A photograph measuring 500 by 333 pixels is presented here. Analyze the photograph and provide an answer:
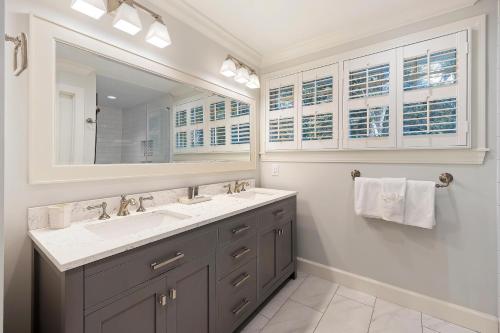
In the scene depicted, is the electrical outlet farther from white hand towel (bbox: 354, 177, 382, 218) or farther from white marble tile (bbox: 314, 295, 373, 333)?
white marble tile (bbox: 314, 295, 373, 333)

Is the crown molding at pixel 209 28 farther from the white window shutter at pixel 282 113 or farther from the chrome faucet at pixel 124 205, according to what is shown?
the chrome faucet at pixel 124 205

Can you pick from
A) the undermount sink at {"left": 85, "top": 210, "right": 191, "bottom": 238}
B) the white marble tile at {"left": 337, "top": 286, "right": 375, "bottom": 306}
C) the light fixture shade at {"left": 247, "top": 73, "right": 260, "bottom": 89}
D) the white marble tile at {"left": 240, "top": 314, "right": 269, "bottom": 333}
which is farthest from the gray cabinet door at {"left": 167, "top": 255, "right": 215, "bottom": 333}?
the light fixture shade at {"left": 247, "top": 73, "right": 260, "bottom": 89}

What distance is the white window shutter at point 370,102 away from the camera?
1.80 m

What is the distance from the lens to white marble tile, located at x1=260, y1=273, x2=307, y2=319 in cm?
172

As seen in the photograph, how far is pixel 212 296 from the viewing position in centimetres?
126

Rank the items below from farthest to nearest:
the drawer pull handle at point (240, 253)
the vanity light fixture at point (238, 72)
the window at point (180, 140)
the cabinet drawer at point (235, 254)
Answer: the vanity light fixture at point (238, 72) < the window at point (180, 140) < the drawer pull handle at point (240, 253) < the cabinet drawer at point (235, 254)

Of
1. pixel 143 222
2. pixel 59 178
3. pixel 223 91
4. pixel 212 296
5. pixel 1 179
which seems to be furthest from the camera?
pixel 223 91

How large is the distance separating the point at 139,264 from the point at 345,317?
60.0 inches

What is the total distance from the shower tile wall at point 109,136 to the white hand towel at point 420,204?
2.01m

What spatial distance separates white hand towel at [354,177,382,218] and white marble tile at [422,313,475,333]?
2.51 feet

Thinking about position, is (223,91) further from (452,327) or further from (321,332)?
(452,327)

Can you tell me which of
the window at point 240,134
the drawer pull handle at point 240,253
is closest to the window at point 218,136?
the window at point 240,134

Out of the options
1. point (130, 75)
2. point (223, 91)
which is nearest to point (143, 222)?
point (130, 75)

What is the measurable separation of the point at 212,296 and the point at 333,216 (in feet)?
4.38
